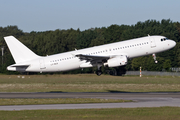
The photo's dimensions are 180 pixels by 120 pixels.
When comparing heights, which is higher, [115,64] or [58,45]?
[58,45]

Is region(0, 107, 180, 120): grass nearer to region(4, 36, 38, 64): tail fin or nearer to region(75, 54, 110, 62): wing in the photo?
region(75, 54, 110, 62): wing

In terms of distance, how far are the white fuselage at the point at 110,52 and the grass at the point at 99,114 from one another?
2093 centimetres

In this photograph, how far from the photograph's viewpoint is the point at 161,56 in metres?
108

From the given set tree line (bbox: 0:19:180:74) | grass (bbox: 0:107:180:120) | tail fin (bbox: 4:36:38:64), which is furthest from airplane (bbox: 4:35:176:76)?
tree line (bbox: 0:19:180:74)

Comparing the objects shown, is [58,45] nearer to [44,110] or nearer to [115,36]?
[115,36]

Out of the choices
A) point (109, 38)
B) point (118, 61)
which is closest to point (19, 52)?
point (118, 61)

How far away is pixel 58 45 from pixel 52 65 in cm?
8163

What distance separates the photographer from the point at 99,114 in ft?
80.5

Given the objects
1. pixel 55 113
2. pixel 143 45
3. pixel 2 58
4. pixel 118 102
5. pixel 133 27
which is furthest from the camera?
pixel 133 27

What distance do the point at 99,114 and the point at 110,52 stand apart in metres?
23.8

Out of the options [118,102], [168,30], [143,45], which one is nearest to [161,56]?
[168,30]

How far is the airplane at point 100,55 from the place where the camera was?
4688cm

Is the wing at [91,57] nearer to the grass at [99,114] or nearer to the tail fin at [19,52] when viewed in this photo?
the tail fin at [19,52]

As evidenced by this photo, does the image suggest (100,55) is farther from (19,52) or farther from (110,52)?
(19,52)
